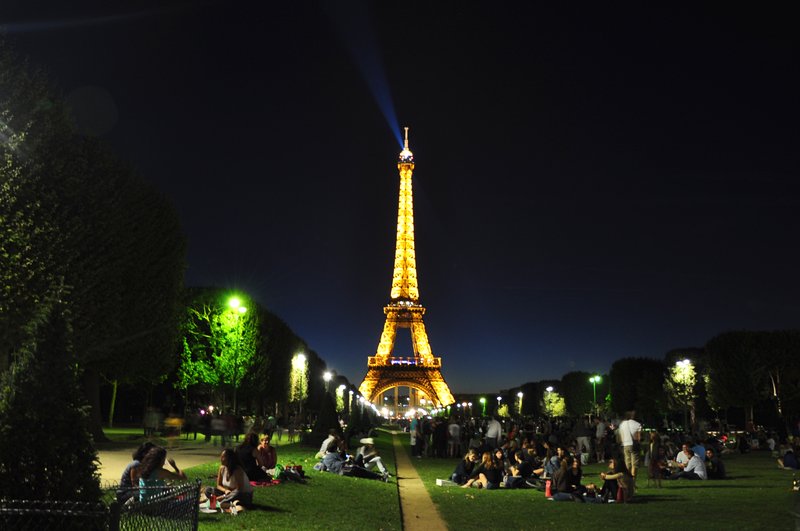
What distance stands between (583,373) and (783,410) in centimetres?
4754

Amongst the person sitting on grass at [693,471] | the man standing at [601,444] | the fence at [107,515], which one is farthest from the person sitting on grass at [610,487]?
the man standing at [601,444]

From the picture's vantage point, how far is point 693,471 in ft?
86.1

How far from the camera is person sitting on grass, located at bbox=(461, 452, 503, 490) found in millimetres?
24078

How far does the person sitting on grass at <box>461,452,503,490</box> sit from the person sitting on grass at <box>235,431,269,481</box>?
7.08 meters

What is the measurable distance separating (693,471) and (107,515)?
2376 cm

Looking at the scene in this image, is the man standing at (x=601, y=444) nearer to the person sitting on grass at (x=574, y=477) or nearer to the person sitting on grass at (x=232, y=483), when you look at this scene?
the person sitting on grass at (x=574, y=477)

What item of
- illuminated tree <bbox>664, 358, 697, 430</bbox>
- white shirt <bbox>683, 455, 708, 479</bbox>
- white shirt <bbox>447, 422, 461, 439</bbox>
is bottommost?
white shirt <bbox>683, 455, 708, 479</bbox>

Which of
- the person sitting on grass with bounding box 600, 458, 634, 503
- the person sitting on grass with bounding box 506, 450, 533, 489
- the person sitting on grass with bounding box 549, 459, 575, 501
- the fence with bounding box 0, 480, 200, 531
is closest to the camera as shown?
the fence with bounding box 0, 480, 200, 531

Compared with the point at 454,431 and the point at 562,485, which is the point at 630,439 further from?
the point at 454,431

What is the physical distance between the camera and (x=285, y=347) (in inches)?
2731

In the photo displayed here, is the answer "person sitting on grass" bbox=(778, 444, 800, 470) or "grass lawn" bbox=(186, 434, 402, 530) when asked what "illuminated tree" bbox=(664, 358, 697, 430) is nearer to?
"person sitting on grass" bbox=(778, 444, 800, 470)

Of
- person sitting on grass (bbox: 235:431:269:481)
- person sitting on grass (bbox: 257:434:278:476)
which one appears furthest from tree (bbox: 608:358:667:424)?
person sitting on grass (bbox: 235:431:269:481)

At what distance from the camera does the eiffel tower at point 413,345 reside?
111 meters

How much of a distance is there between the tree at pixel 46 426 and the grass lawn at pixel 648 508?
9.63 metres
